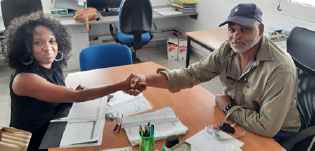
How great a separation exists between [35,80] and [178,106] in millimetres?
847

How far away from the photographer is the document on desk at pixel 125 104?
5.20 ft

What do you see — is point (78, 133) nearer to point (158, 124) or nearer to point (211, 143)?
point (158, 124)

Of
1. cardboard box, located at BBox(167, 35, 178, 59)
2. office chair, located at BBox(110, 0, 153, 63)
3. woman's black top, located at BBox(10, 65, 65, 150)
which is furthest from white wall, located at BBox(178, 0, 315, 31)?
woman's black top, located at BBox(10, 65, 65, 150)

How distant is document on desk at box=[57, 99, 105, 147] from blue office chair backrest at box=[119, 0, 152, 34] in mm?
2041

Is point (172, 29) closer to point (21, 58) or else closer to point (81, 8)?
point (81, 8)

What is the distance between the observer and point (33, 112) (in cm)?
155

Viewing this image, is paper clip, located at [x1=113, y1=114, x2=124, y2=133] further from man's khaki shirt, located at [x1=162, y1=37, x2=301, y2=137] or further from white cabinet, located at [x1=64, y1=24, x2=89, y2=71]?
white cabinet, located at [x1=64, y1=24, x2=89, y2=71]

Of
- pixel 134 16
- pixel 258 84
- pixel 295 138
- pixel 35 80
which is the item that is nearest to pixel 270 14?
pixel 134 16

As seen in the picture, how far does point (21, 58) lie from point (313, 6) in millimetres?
2600

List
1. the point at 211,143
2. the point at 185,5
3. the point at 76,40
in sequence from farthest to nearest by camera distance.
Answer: the point at 185,5 < the point at 76,40 < the point at 211,143

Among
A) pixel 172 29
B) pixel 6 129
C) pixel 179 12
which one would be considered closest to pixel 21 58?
pixel 6 129

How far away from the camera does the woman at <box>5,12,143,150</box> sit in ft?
4.87

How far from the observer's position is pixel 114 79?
2.00 meters

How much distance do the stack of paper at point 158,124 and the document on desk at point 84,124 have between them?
15cm
